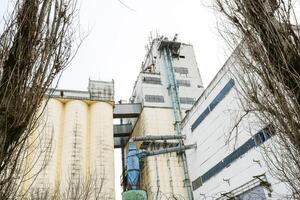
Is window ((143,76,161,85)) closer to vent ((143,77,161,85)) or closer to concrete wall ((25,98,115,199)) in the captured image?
vent ((143,77,161,85))

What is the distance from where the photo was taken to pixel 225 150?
16.1 metres

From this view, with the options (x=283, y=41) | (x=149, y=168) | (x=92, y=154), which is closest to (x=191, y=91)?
(x=149, y=168)

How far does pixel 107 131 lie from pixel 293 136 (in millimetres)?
19086

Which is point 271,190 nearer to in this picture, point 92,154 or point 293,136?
point 293,136

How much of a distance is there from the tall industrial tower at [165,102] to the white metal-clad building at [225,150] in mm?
1753

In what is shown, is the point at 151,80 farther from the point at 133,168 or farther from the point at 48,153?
the point at 48,153

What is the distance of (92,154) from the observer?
68.1ft

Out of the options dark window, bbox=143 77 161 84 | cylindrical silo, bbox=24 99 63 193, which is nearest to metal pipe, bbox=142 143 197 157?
cylindrical silo, bbox=24 99 63 193

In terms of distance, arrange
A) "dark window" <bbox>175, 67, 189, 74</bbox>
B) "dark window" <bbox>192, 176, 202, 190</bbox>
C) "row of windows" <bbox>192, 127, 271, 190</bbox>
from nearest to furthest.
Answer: "row of windows" <bbox>192, 127, 271, 190</bbox>
"dark window" <bbox>192, 176, 202, 190</bbox>
"dark window" <bbox>175, 67, 189, 74</bbox>

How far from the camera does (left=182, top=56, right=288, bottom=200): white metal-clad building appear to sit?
1330 centimetres

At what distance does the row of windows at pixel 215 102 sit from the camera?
52.7ft

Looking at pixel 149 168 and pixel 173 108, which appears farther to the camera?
pixel 173 108

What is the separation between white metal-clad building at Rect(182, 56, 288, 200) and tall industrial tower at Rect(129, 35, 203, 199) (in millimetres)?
1753

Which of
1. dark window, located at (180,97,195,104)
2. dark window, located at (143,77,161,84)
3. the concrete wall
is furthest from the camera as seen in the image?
dark window, located at (143,77,161,84)
